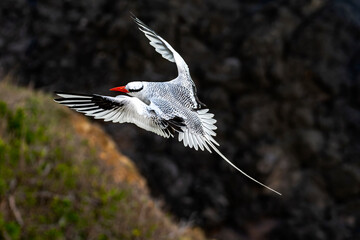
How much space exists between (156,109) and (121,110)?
0.13 m

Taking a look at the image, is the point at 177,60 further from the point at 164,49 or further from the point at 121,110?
the point at 121,110

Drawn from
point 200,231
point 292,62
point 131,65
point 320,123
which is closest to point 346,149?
point 320,123

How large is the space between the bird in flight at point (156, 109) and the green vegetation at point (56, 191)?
348 cm

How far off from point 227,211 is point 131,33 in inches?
130

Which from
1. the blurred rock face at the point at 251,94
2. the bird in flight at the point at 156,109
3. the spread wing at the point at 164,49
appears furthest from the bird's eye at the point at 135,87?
the blurred rock face at the point at 251,94

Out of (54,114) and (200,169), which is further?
(200,169)

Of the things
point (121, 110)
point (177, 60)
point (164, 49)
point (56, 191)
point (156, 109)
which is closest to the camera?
point (156, 109)

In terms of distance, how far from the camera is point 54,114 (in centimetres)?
630

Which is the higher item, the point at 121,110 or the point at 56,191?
the point at 121,110

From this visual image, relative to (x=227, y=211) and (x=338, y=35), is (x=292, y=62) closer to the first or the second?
(x=338, y=35)

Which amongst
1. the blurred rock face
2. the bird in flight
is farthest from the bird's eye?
the blurred rock face

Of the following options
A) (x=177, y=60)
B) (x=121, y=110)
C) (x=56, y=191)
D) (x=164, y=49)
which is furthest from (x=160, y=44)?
(x=56, y=191)

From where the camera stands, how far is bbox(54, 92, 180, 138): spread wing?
646mm

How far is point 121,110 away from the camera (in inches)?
29.9
